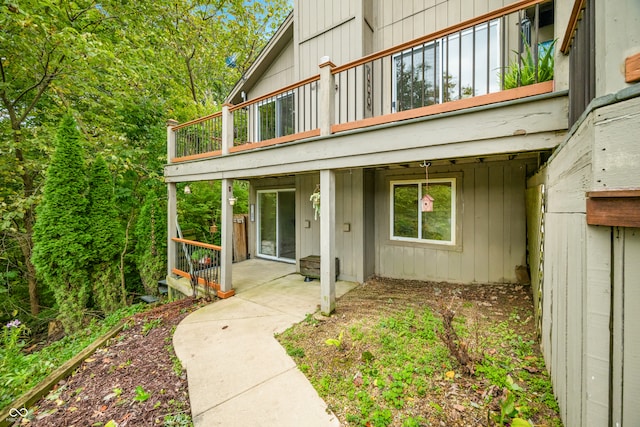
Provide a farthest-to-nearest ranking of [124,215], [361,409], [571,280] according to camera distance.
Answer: [124,215]
[361,409]
[571,280]

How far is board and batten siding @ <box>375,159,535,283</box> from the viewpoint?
4559 mm

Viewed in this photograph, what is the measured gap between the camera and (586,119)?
1.33 metres

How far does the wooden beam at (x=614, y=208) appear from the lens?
102cm

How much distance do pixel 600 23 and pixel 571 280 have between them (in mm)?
1381

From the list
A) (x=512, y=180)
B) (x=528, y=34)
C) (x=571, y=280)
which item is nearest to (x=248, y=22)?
(x=528, y=34)

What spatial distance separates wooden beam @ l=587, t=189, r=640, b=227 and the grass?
1484 millimetres

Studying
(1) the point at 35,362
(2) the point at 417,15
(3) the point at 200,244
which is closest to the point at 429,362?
(3) the point at 200,244

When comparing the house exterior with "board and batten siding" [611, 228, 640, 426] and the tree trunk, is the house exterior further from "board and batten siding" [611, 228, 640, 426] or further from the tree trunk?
the tree trunk

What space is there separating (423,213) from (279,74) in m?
5.47

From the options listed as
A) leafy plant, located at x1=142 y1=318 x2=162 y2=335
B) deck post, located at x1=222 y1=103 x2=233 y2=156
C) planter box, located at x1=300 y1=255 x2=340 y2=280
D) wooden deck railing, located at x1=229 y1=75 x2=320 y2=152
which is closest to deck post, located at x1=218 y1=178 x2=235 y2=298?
deck post, located at x1=222 y1=103 x2=233 y2=156

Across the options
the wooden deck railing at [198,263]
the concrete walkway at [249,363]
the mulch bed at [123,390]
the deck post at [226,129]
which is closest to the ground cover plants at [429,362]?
the concrete walkway at [249,363]

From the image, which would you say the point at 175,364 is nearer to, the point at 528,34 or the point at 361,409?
the point at 361,409

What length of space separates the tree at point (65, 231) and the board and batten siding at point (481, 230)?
691cm

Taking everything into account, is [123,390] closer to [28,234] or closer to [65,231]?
[65,231]
